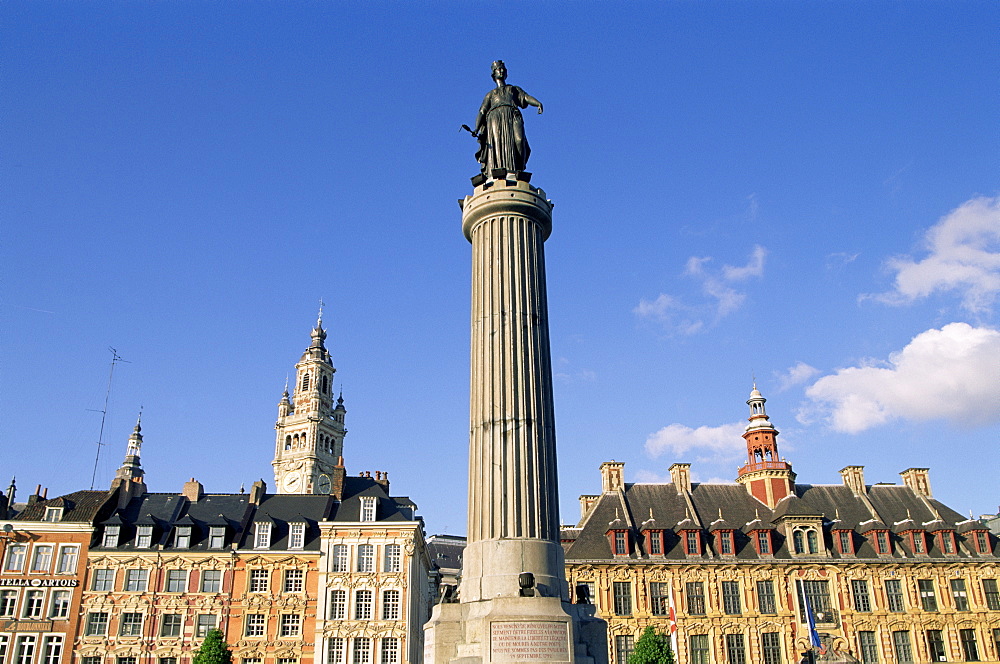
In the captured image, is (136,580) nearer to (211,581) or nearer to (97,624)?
(97,624)

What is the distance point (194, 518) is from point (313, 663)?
11464 millimetres

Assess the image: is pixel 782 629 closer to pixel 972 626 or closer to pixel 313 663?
pixel 972 626

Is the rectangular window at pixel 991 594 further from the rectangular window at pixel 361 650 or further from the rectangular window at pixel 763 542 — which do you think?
the rectangular window at pixel 361 650

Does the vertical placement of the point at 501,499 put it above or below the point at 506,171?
below

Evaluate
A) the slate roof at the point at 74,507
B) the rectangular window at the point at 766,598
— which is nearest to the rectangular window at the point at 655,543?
the rectangular window at the point at 766,598

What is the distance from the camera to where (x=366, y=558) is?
41.4 m

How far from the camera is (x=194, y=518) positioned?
146ft

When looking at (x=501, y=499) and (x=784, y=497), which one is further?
(x=784, y=497)

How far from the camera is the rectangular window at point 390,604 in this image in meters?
40.0

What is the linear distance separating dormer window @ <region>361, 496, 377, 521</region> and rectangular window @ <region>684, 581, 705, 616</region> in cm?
1740

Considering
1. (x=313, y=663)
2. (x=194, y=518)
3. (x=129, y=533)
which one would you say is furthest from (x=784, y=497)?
(x=129, y=533)

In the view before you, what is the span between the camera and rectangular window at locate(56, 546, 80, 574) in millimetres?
40344

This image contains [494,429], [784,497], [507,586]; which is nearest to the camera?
[507,586]

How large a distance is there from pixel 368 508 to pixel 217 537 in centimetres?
815
